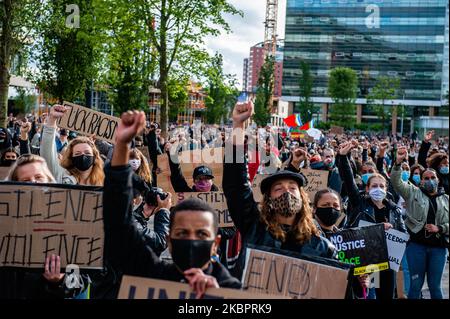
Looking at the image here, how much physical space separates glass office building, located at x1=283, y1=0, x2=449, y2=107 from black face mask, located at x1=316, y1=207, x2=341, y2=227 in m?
94.6

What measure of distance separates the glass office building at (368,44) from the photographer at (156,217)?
311 ft

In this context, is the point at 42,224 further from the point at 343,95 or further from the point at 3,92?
the point at 343,95

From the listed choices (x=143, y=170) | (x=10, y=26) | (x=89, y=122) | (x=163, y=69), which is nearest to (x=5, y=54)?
(x=10, y=26)

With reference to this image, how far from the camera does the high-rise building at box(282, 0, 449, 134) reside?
95000mm

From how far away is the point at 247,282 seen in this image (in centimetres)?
291

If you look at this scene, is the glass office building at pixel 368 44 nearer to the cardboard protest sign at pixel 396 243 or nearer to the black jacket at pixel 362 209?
the black jacket at pixel 362 209

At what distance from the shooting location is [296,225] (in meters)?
3.43

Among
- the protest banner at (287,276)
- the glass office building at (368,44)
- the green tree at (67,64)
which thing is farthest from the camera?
the glass office building at (368,44)

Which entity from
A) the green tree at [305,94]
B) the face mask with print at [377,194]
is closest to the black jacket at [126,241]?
the face mask with print at [377,194]

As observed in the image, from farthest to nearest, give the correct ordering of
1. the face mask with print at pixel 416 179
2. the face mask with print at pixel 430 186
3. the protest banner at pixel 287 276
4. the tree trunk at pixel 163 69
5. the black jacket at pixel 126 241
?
the tree trunk at pixel 163 69 < the face mask with print at pixel 416 179 < the face mask with print at pixel 430 186 < the protest banner at pixel 287 276 < the black jacket at pixel 126 241

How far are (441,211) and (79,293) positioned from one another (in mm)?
4170

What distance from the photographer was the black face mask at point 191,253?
2576mm

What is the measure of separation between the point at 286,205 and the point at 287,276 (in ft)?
1.98

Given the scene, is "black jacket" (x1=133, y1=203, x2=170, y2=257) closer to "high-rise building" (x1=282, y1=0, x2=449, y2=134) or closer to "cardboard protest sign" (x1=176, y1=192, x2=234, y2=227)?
"cardboard protest sign" (x1=176, y1=192, x2=234, y2=227)
